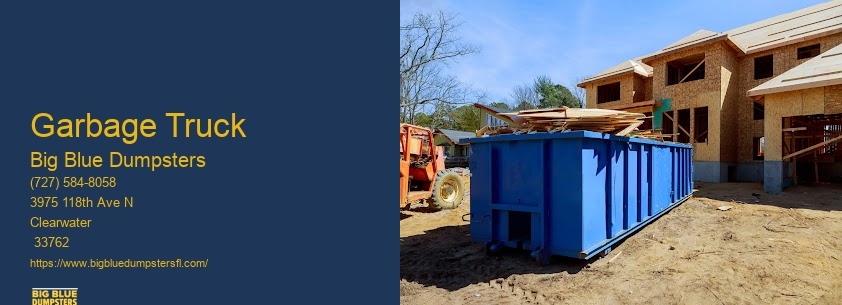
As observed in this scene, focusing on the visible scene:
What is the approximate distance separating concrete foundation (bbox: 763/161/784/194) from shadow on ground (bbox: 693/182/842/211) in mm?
187

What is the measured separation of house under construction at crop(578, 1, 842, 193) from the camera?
12.9 meters

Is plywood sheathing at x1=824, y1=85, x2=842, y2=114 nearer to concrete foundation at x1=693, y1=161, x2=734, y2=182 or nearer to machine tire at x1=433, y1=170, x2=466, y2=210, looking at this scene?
concrete foundation at x1=693, y1=161, x2=734, y2=182

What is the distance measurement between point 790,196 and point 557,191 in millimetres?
11069

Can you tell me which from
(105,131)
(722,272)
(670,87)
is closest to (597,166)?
(722,272)

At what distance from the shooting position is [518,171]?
5109 millimetres

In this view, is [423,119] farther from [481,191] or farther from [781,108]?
A: [481,191]

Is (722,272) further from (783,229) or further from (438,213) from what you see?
(438,213)

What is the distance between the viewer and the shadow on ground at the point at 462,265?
4.79 meters

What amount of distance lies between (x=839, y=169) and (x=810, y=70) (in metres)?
6.16

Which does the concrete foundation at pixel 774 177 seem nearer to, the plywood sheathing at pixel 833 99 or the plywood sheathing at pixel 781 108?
the plywood sheathing at pixel 781 108

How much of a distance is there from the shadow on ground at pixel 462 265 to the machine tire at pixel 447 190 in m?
3.74

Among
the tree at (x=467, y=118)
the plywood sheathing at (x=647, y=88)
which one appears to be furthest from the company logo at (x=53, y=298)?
the tree at (x=467, y=118)

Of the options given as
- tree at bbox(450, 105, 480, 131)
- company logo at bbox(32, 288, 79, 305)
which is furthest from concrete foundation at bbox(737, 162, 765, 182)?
tree at bbox(450, 105, 480, 131)

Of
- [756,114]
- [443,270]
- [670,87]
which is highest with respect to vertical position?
[670,87]
